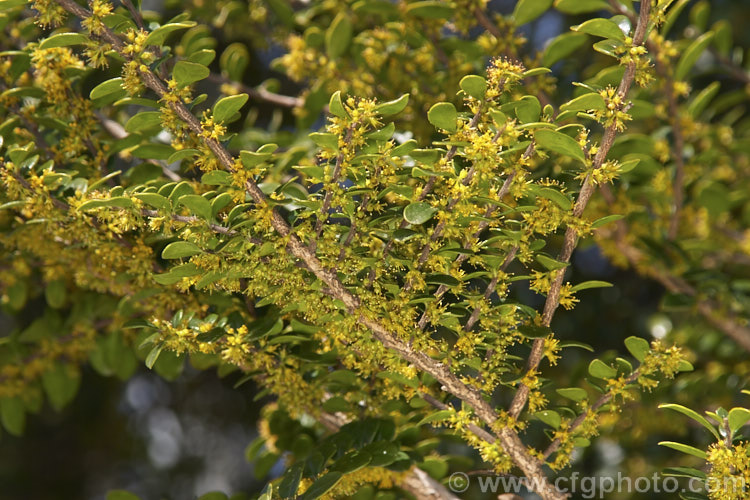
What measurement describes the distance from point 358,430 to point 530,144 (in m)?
0.64

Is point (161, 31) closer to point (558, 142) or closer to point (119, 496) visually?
point (558, 142)

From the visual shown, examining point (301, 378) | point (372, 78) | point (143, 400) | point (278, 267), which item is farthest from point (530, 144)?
point (143, 400)

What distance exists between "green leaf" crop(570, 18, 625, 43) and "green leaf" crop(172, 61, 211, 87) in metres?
0.56

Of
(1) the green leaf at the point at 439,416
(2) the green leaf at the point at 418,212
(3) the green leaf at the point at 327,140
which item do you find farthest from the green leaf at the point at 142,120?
(1) the green leaf at the point at 439,416

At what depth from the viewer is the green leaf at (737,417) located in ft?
3.88

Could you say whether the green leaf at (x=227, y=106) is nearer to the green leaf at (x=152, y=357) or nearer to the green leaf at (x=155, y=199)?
the green leaf at (x=155, y=199)

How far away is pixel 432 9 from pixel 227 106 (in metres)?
0.83

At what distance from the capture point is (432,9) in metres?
1.75

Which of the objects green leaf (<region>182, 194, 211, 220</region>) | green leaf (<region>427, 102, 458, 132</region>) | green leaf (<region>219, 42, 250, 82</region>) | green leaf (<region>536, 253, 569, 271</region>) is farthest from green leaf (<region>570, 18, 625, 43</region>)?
green leaf (<region>219, 42, 250, 82</region>)

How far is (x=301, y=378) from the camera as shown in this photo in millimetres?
1407

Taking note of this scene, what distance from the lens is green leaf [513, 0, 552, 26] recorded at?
164 cm

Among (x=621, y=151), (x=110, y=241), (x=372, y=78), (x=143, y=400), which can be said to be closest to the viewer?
(x=110, y=241)

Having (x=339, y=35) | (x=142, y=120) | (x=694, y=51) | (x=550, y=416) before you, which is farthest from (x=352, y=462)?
(x=694, y=51)

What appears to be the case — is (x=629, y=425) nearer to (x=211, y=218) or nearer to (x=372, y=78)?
(x=372, y=78)
